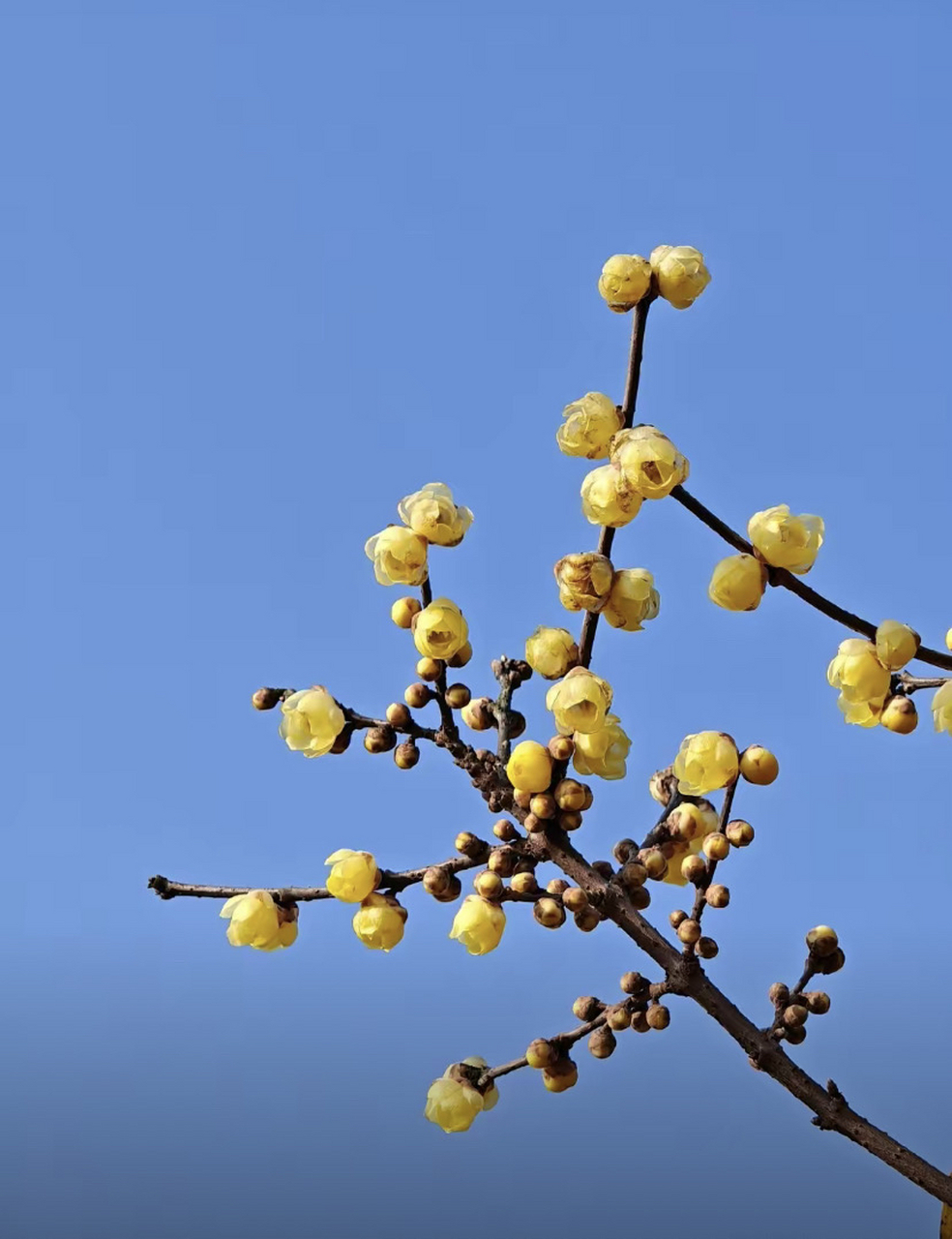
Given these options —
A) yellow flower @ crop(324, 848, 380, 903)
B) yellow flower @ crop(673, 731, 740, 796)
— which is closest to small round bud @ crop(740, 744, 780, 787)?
yellow flower @ crop(673, 731, 740, 796)

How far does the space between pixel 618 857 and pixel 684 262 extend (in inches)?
20.8

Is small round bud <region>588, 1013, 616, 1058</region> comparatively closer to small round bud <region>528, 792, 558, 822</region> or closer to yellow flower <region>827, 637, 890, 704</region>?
small round bud <region>528, 792, 558, 822</region>

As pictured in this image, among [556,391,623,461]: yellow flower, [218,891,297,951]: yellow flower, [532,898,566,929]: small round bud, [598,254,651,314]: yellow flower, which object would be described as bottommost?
[218,891,297,951]: yellow flower

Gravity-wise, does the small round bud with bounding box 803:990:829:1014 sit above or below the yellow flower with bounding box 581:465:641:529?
below

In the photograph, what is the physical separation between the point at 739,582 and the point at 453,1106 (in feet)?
1.71

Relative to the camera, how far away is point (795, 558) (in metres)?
1.16

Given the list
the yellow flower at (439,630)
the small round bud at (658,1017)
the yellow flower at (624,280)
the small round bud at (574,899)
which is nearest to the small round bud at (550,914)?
the small round bud at (574,899)

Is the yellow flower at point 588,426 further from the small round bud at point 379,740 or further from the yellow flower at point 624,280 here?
the small round bud at point 379,740

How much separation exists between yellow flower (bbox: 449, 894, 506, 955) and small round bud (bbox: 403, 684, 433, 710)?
0.58 ft

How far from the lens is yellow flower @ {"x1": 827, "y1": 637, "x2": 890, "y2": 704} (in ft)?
3.91

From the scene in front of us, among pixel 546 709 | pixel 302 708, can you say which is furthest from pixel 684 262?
pixel 302 708

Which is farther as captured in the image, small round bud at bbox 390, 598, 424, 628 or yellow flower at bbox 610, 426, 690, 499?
small round bud at bbox 390, 598, 424, 628

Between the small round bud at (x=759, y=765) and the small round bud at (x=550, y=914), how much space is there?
0.66 feet

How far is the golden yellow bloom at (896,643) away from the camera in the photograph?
1.16m
